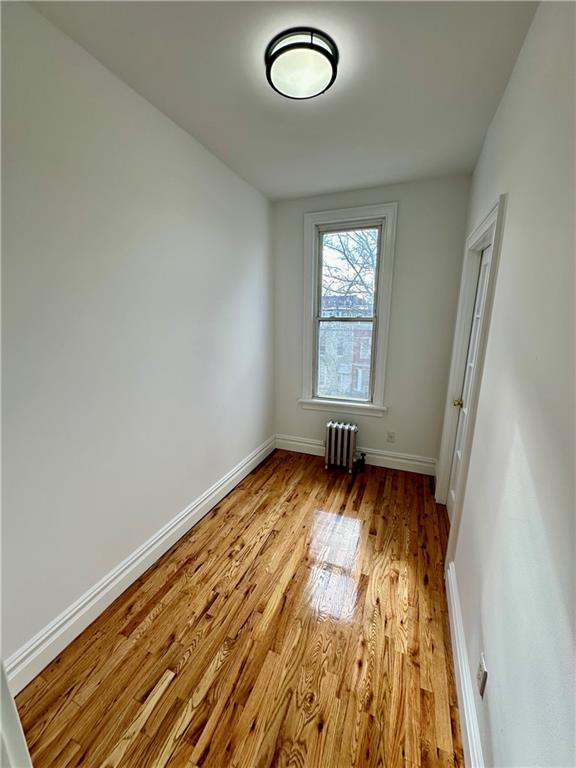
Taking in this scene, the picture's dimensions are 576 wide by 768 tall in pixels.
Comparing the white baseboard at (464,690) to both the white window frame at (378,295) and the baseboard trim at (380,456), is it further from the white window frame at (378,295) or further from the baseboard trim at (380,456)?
the white window frame at (378,295)

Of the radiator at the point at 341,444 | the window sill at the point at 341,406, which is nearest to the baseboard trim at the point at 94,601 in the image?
the radiator at the point at 341,444

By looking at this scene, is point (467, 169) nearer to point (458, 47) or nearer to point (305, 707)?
point (458, 47)

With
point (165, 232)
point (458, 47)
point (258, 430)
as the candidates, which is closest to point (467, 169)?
point (458, 47)

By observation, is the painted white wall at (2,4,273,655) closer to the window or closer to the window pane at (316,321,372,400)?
the window

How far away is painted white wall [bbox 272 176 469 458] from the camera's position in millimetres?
2707

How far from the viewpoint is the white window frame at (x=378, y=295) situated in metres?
2.87

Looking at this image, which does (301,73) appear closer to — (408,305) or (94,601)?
(408,305)

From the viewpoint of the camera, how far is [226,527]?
2.38 meters

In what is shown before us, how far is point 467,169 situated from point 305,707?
348 centimetres

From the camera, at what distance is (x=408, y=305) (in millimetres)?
2936

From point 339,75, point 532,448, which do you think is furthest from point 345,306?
point 532,448

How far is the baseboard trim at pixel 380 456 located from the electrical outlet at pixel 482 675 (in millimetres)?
2092

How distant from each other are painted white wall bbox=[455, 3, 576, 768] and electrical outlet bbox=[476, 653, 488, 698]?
3 cm

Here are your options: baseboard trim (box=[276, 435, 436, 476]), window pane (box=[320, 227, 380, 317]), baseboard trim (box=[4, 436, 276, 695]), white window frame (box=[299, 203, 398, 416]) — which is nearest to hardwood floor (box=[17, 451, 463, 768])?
baseboard trim (box=[4, 436, 276, 695])
